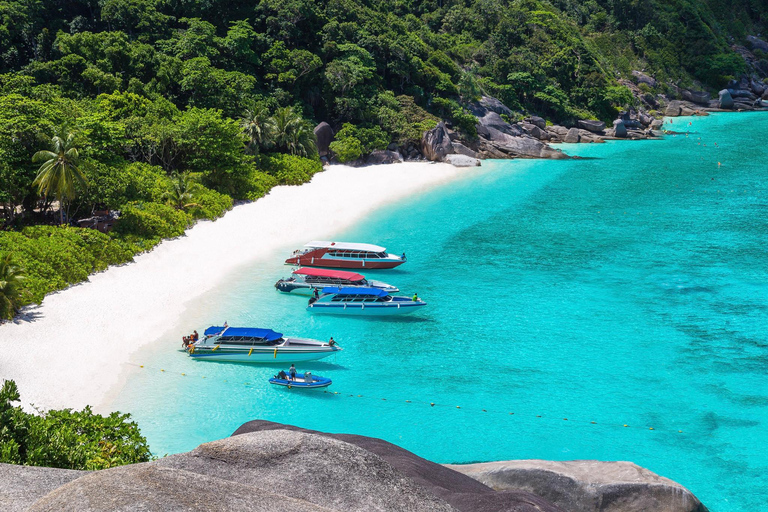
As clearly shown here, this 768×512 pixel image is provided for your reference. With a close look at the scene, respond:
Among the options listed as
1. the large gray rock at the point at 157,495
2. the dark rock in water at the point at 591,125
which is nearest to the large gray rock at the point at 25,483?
the large gray rock at the point at 157,495

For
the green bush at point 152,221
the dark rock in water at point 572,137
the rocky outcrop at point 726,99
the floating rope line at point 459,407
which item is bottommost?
the floating rope line at point 459,407

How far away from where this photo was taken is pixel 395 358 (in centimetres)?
2994

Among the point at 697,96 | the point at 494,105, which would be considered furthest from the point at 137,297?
the point at 697,96

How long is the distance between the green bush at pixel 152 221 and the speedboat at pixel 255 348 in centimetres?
1566

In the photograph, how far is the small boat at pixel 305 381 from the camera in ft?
88.8

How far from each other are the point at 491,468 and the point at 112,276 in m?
27.1

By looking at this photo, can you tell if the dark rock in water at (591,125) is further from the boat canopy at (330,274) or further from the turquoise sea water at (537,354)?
the boat canopy at (330,274)

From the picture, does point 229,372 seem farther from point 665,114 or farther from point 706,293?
point 665,114

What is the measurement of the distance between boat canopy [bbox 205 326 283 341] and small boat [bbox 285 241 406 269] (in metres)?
11.9

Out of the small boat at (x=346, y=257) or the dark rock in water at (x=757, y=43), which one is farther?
the dark rock in water at (x=757, y=43)

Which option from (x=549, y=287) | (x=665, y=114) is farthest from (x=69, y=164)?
(x=665, y=114)

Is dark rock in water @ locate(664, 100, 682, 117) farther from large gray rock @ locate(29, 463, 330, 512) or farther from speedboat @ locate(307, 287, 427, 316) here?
large gray rock @ locate(29, 463, 330, 512)

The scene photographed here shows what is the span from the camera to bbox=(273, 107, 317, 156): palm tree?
63719 mm

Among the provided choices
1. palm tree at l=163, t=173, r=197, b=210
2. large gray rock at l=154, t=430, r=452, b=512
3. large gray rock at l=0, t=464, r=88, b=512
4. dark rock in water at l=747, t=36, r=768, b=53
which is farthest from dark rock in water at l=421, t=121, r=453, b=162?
dark rock in water at l=747, t=36, r=768, b=53
